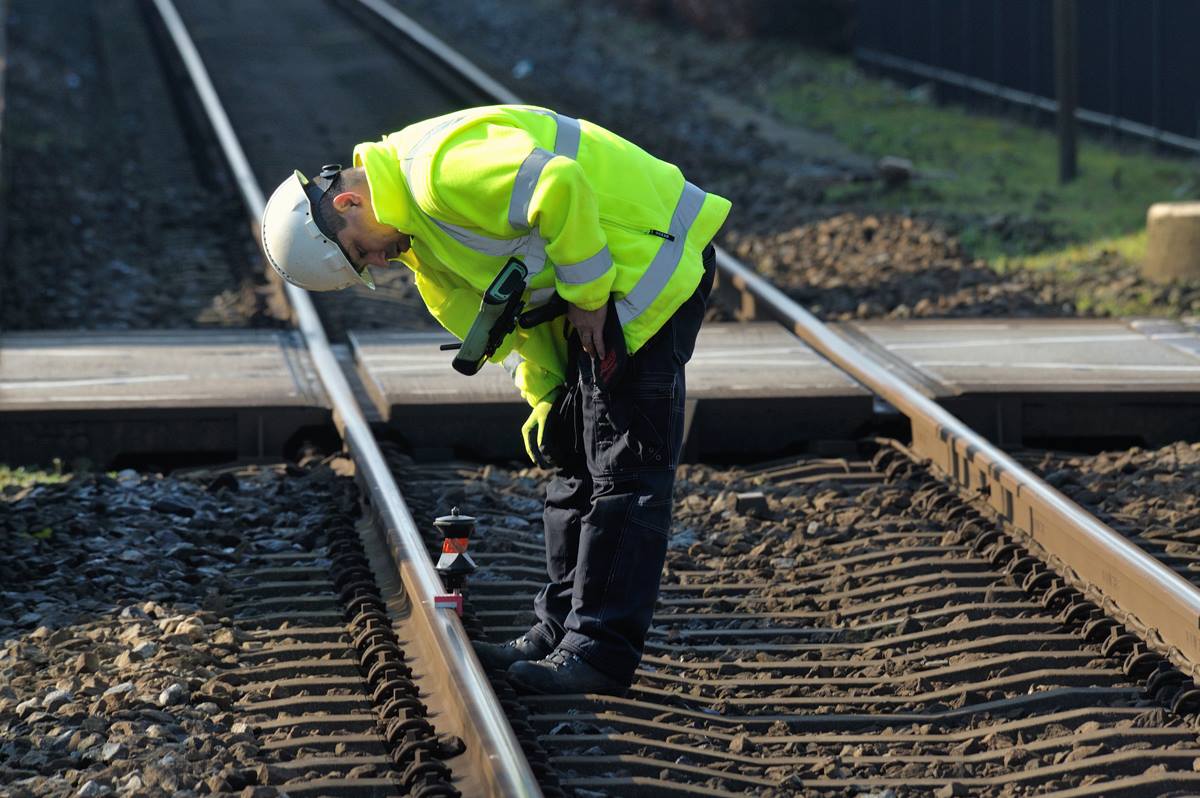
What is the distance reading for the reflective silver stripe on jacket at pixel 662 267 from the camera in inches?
185

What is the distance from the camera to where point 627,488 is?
15.9 ft

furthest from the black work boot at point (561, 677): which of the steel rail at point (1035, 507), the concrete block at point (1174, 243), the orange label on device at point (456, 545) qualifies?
the concrete block at point (1174, 243)

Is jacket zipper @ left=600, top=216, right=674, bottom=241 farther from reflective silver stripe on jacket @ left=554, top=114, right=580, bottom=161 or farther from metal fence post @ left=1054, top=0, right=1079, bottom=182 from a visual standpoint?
metal fence post @ left=1054, top=0, right=1079, bottom=182

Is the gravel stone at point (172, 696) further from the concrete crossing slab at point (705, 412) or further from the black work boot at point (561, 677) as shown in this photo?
the concrete crossing slab at point (705, 412)

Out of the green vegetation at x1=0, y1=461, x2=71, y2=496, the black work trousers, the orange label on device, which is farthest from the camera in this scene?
the green vegetation at x1=0, y1=461, x2=71, y2=496

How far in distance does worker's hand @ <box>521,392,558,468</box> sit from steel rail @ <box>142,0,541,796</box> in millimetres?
469

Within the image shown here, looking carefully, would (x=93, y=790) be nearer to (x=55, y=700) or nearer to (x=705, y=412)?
(x=55, y=700)

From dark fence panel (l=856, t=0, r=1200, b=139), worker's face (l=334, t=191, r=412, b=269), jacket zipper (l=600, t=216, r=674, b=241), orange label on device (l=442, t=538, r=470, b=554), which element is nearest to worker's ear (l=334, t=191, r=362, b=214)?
worker's face (l=334, t=191, r=412, b=269)

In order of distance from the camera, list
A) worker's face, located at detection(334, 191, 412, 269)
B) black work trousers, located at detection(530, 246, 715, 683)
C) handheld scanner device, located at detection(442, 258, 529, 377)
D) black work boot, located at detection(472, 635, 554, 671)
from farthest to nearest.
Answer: black work boot, located at detection(472, 635, 554, 671) < black work trousers, located at detection(530, 246, 715, 683) < worker's face, located at detection(334, 191, 412, 269) < handheld scanner device, located at detection(442, 258, 529, 377)

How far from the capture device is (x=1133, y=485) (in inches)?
266

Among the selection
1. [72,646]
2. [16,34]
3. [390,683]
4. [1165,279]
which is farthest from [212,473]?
[16,34]

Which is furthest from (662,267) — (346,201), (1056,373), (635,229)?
(1056,373)

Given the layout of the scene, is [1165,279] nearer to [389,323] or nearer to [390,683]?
[389,323]

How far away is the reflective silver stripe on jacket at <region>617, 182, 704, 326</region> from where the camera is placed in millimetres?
4688
